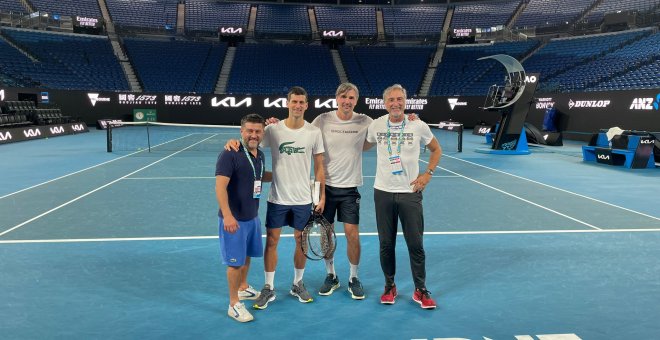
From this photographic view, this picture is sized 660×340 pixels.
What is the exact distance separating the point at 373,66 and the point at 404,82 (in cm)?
351

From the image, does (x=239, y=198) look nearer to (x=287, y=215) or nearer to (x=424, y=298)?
(x=287, y=215)

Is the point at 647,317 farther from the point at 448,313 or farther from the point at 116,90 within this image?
the point at 116,90

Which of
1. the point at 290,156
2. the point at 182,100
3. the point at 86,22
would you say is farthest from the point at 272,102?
the point at 290,156

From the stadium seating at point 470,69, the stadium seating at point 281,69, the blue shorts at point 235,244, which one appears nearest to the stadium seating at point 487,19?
the stadium seating at point 470,69

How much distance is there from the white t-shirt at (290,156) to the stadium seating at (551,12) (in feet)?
151

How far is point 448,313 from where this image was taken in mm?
4875

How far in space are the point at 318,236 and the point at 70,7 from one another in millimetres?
50558

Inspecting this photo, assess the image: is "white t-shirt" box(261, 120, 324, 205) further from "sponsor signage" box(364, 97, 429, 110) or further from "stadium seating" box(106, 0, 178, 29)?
"stadium seating" box(106, 0, 178, 29)

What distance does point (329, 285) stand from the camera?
213 inches

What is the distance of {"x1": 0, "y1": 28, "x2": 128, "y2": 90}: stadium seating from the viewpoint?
37.3 metres

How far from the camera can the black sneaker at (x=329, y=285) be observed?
17.6ft

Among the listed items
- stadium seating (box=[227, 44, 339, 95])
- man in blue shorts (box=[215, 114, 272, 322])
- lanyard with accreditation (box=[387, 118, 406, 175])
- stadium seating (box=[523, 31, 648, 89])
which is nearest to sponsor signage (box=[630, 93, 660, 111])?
stadium seating (box=[523, 31, 648, 89])

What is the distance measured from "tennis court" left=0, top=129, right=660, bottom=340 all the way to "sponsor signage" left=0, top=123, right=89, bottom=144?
1334 cm

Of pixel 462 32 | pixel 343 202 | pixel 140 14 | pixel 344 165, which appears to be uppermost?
pixel 140 14
